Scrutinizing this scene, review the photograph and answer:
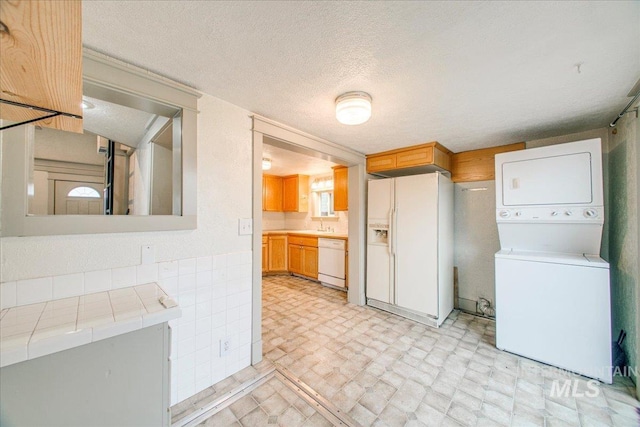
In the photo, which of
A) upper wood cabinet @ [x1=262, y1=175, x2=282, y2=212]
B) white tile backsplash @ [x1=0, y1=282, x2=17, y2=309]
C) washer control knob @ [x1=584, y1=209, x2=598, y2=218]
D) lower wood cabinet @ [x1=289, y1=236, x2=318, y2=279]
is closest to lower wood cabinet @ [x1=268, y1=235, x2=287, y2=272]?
lower wood cabinet @ [x1=289, y1=236, x2=318, y2=279]

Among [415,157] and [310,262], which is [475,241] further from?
[310,262]

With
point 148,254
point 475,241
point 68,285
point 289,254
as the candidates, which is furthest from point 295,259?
point 68,285

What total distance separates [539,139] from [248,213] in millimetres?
3254

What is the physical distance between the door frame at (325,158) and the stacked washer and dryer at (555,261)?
1.56 m

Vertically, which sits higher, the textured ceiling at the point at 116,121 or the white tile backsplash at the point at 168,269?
the textured ceiling at the point at 116,121

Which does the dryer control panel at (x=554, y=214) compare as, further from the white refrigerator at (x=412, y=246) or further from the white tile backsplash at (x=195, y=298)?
the white tile backsplash at (x=195, y=298)

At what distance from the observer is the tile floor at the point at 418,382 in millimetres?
1491

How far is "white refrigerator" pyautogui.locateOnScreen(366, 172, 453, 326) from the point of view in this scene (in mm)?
2697

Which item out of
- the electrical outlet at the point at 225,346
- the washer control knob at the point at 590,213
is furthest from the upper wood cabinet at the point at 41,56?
the washer control knob at the point at 590,213

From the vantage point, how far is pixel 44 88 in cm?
72

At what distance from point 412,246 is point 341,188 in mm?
1650

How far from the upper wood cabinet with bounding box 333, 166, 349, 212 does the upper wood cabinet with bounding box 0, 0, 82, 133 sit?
340 centimetres

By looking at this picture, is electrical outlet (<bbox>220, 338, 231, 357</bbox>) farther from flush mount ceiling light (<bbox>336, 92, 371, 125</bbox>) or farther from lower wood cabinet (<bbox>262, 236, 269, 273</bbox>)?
lower wood cabinet (<bbox>262, 236, 269, 273</bbox>)

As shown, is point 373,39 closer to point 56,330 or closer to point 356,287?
point 56,330
